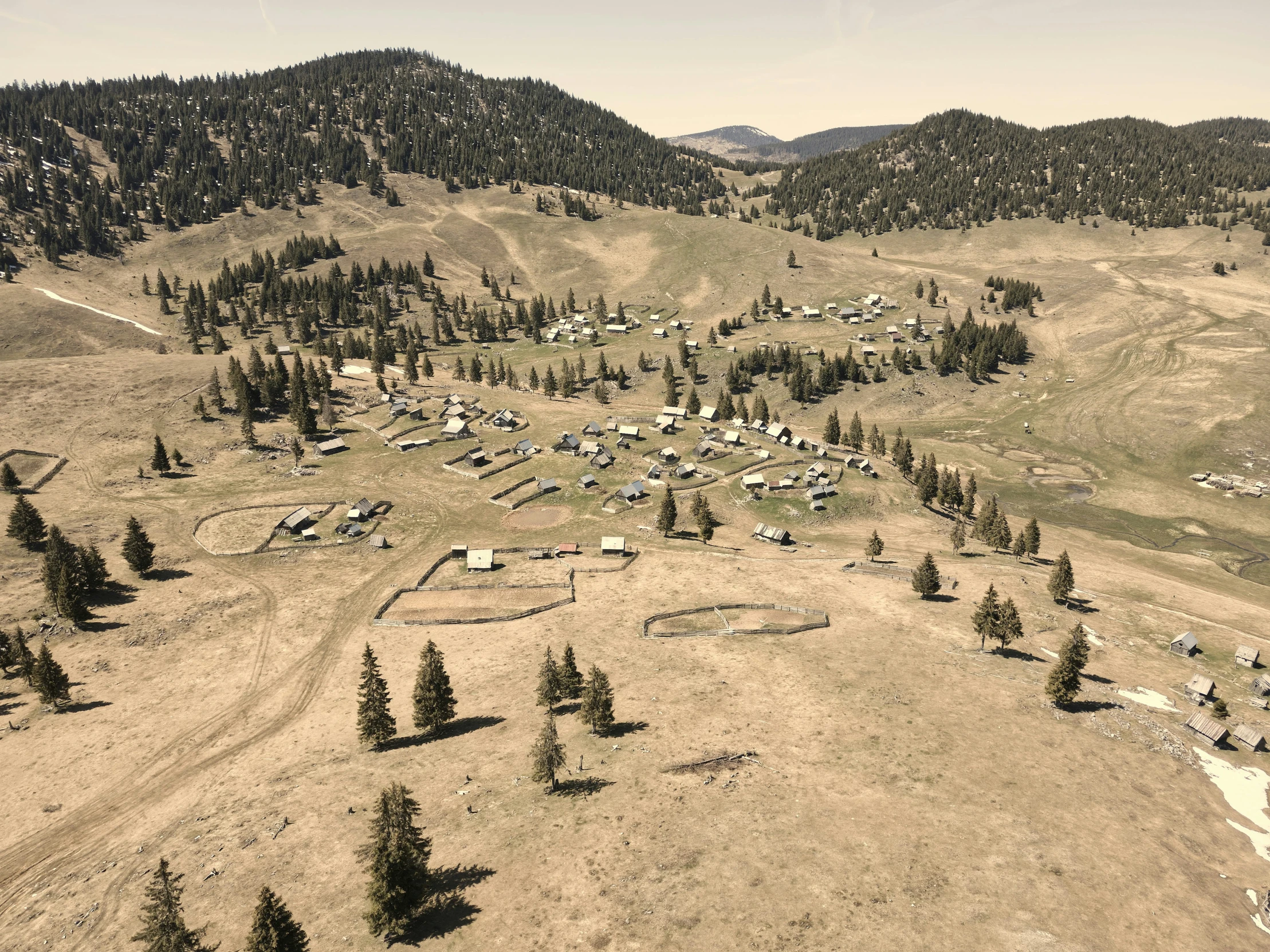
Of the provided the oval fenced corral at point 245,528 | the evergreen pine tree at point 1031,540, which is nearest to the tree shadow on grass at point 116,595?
the oval fenced corral at point 245,528

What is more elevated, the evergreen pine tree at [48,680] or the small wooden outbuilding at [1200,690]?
the evergreen pine tree at [48,680]

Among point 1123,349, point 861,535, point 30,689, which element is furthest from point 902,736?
point 1123,349

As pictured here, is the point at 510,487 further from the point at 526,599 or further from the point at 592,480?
the point at 526,599

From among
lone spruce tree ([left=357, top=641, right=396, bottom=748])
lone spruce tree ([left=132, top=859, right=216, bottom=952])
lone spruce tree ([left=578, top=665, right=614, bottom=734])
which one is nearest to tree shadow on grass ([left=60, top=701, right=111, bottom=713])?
lone spruce tree ([left=357, top=641, right=396, bottom=748])

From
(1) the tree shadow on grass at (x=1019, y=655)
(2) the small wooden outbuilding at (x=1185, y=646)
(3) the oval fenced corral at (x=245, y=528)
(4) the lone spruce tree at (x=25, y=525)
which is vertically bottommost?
Answer: (2) the small wooden outbuilding at (x=1185, y=646)

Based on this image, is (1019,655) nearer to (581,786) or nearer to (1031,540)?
(1031,540)

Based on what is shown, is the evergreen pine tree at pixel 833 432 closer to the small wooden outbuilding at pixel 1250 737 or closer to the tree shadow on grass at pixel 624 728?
the small wooden outbuilding at pixel 1250 737

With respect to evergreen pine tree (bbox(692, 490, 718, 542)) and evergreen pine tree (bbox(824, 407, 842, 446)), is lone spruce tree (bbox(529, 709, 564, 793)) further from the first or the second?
evergreen pine tree (bbox(824, 407, 842, 446))
